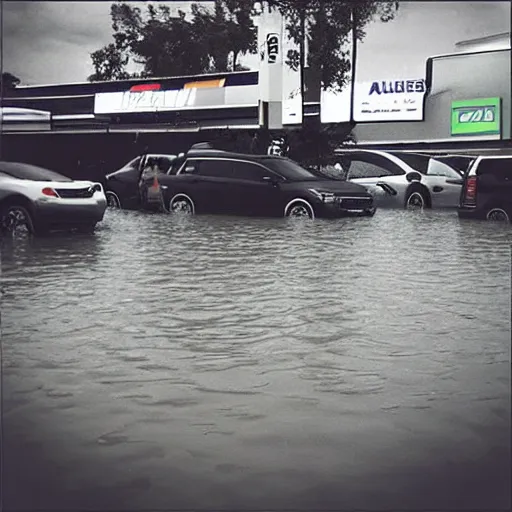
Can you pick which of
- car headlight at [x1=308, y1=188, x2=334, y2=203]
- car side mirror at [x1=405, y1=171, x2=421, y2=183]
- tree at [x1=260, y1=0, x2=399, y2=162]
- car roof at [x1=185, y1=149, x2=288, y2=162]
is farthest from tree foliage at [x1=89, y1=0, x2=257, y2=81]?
car side mirror at [x1=405, y1=171, x2=421, y2=183]

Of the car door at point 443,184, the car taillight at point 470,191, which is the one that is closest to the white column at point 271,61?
the car door at point 443,184

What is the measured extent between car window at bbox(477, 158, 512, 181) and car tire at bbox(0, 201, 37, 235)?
1.57m

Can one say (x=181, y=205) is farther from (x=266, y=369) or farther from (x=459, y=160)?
(x=459, y=160)

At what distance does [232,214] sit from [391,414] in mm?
893

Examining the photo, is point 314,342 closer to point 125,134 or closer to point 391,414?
point 391,414

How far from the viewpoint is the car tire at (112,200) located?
3.15 meters

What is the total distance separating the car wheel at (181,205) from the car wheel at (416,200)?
0.77 meters

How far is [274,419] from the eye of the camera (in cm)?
269

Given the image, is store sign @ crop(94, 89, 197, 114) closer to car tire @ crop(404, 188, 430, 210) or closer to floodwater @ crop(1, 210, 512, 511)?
floodwater @ crop(1, 210, 512, 511)

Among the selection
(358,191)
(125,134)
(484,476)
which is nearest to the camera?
(484,476)

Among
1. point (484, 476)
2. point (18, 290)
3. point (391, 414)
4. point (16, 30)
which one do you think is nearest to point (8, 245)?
point (18, 290)

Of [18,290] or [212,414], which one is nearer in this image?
[212,414]

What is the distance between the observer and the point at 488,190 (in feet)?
9.28

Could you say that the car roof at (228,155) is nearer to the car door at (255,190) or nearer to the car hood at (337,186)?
the car door at (255,190)
